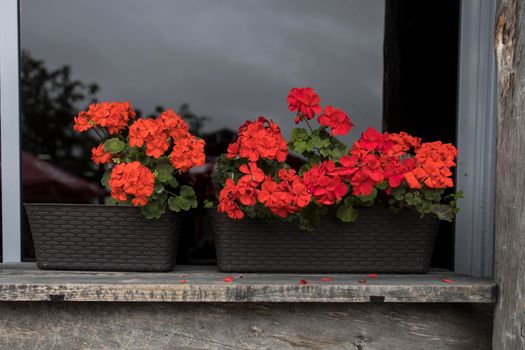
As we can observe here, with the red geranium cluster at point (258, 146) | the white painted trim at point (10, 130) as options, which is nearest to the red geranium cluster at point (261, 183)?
the red geranium cluster at point (258, 146)

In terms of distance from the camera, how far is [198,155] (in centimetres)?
132

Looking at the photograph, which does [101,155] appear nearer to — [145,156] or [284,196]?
[145,156]

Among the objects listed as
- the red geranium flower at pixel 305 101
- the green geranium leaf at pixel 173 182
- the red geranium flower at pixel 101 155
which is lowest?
the green geranium leaf at pixel 173 182

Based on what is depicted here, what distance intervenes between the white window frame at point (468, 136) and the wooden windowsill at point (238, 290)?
11.0 inches

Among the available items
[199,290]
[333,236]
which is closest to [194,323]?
[199,290]

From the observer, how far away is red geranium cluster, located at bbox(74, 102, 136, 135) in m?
1.38

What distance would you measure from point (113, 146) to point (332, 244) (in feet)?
2.12

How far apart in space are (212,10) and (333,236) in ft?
3.92

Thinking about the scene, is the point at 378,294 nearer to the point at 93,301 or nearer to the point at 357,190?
the point at 357,190

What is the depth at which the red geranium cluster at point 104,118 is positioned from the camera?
1383mm

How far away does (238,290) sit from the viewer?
46.9 inches

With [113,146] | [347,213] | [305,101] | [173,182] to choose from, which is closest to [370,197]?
[347,213]

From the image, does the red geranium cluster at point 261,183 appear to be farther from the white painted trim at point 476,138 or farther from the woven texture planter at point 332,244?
the white painted trim at point 476,138

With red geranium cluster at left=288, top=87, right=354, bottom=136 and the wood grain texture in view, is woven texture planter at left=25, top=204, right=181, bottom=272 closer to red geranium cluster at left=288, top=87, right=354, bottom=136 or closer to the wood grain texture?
the wood grain texture
